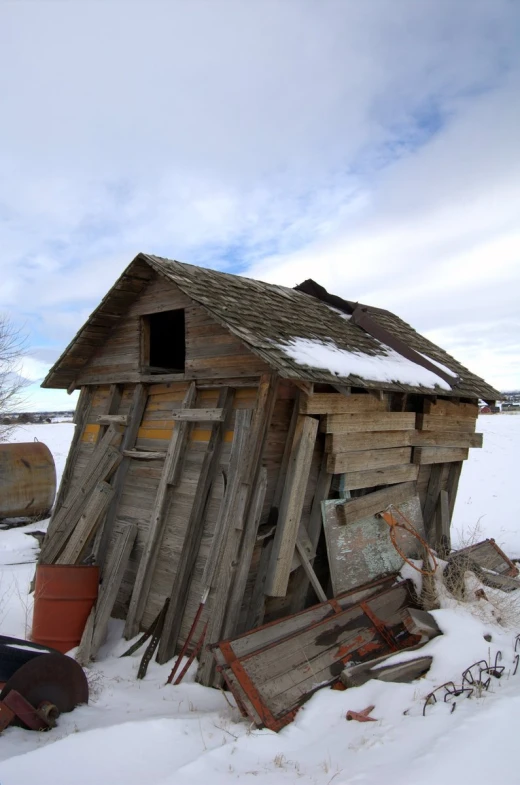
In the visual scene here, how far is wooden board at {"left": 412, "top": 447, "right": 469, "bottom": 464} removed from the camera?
7.40 m

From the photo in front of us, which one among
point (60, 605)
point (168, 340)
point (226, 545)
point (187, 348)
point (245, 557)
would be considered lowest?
point (60, 605)

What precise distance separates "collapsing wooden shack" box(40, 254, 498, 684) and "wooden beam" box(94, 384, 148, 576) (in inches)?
0.7

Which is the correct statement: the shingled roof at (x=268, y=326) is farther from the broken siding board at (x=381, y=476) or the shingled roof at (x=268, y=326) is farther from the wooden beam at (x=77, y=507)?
the wooden beam at (x=77, y=507)

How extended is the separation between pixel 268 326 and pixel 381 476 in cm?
248

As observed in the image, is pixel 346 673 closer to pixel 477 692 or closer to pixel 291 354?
pixel 477 692

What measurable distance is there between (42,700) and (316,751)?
85.3 inches

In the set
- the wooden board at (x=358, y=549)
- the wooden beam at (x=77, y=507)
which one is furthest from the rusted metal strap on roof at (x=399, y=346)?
the wooden beam at (x=77, y=507)

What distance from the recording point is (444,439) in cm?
804

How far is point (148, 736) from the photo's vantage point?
3863 millimetres

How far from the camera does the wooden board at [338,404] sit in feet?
18.3

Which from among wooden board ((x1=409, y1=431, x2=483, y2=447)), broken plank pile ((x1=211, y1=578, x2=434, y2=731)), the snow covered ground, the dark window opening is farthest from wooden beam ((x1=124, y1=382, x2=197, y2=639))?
wooden board ((x1=409, y1=431, x2=483, y2=447))

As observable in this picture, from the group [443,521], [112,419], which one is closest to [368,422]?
[443,521]

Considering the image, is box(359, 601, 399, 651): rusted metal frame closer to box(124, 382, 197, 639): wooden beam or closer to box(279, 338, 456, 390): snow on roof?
box(124, 382, 197, 639): wooden beam

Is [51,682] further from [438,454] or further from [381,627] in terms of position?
[438,454]
